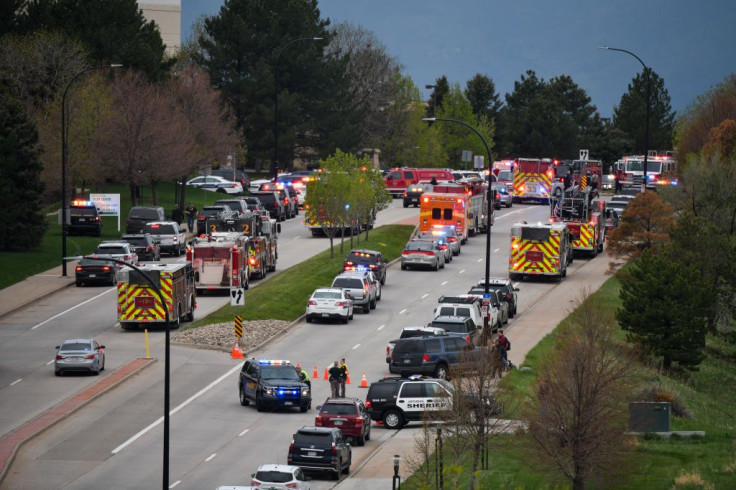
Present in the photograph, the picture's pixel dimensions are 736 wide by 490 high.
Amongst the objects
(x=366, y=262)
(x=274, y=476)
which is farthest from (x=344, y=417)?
(x=366, y=262)

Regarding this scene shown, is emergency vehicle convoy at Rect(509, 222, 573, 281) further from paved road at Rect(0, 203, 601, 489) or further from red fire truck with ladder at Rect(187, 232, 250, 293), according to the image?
red fire truck with ladder at Rect(187, 232, 250, 293)

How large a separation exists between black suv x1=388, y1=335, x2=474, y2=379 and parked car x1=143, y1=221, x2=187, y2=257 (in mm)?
28411

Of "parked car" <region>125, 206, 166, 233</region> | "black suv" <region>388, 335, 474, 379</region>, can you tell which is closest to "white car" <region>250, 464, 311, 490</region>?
"black suv" <region>388, 335, 474, 379</region>

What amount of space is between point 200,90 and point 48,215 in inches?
806

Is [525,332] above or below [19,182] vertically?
below

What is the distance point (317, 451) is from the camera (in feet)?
120

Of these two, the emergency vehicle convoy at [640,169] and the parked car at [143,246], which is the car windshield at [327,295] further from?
the emergency vehicle convoy at [640,169]

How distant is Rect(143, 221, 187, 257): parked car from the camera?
2985 inches

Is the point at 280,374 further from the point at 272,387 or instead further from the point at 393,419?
the point at 393,419

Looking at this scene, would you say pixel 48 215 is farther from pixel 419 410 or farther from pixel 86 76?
pixel 419 410

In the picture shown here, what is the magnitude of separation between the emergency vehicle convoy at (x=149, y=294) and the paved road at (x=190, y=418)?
3.08 feet

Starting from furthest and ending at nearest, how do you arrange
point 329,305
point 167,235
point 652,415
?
1. point 167,235
2. point 329,305
3. point 652,415

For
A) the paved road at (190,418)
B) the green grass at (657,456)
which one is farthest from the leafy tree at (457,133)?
the green grass at (657,456)

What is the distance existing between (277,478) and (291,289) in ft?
110
